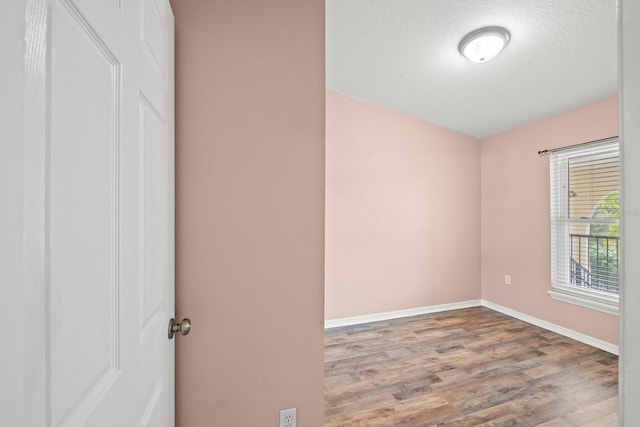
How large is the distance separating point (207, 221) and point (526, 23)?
2.40 m

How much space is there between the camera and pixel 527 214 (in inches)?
134

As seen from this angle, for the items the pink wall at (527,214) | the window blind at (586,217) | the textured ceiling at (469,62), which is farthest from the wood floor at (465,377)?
the textured ceiling at (469,62)

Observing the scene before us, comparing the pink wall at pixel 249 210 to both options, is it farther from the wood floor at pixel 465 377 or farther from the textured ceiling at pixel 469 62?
the textured ceiling at pixel 469 62

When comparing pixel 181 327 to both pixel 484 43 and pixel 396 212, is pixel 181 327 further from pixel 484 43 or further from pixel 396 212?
→ pixel 396 212

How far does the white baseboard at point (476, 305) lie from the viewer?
2770mm

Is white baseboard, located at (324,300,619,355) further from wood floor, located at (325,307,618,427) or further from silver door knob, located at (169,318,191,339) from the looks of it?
silver door knob, located at (169,318,191,339)

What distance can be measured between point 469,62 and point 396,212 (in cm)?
175

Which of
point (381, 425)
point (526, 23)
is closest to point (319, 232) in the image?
point (381, 425)

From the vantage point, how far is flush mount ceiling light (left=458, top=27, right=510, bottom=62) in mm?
1998

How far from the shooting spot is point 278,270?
3.89 feet
